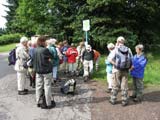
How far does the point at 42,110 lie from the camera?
9.12m

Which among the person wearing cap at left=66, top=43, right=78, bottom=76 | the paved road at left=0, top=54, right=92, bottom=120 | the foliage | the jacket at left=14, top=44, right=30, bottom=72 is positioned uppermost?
the foliage

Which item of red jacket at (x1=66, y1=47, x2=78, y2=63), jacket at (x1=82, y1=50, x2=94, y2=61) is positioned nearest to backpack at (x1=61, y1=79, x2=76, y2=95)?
jacket at (x1=82, y1=50, x2=94, y2=61)

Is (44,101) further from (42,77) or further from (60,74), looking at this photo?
(60,74)

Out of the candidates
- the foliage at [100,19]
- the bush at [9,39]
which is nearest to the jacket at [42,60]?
the foliage at [100,19]

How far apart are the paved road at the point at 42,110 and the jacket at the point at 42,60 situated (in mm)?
1076

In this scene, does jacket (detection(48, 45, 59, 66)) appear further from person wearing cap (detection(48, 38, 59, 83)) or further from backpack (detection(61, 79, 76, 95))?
backpack (detection(61, 79, 76, 95))

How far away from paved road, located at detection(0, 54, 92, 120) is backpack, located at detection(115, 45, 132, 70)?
4.81 ft

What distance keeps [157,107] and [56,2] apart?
46.5 feet

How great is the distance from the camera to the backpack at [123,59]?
9391 mm

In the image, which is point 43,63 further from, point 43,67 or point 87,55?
point 87,55

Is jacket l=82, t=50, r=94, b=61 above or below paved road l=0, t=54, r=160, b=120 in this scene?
above

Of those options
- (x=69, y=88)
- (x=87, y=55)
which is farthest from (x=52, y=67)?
(x=87, y=55)

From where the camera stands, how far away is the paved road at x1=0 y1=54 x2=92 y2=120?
28.0ft

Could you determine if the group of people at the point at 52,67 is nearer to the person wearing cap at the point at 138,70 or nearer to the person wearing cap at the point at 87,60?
the person wearing cap at the point at 138,70
